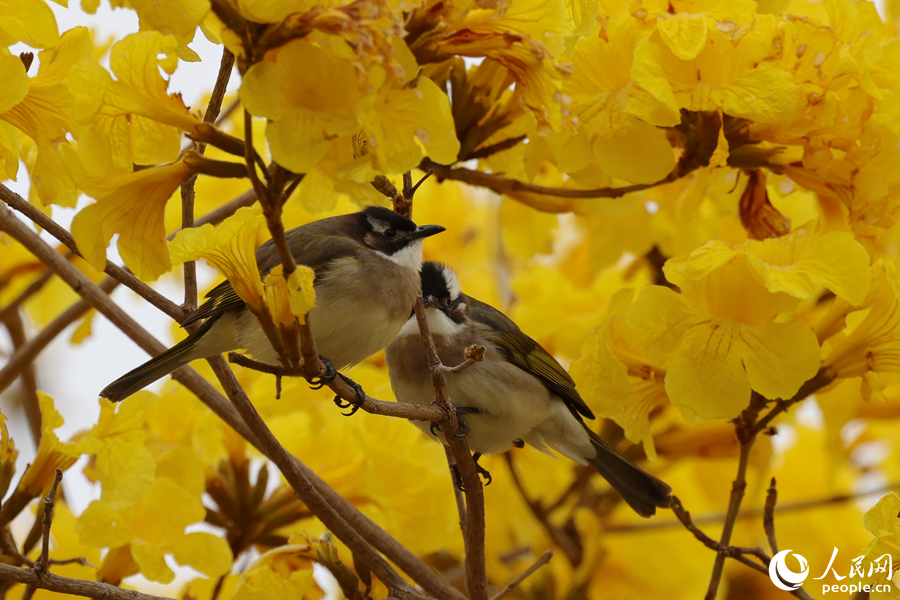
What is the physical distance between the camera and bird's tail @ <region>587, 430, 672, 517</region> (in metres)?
2.84

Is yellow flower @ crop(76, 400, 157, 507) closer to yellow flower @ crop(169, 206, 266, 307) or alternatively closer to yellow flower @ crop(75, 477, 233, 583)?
yellow flower @ crop(75, 477, 233, 583)

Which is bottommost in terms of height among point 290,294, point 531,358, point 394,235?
point 290,294

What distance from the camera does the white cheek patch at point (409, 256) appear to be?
277cm

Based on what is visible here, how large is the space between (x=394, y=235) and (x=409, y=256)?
5.4 inches

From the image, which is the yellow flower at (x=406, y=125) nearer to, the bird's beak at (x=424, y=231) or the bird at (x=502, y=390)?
the bird's beak at (x=424, y=231)

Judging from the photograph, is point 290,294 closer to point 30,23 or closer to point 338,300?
point 30,23

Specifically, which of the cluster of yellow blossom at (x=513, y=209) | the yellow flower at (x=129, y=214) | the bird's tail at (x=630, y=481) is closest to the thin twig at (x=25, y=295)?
the cluster of yellow blossom at (x=513, y=209)

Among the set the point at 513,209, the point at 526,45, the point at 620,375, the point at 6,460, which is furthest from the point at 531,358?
the point at 526,45

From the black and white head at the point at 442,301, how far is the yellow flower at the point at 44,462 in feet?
4.58

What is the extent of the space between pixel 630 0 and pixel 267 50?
3.78 ft

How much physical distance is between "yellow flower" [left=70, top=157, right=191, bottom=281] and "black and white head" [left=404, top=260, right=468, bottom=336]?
169 cm

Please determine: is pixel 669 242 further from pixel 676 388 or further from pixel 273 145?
pixel 273 145

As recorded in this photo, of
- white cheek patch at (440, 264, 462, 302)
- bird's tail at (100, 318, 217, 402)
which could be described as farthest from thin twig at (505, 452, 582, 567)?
bird's tail at (100, 318, 217, 402)

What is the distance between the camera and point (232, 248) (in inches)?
58.7
